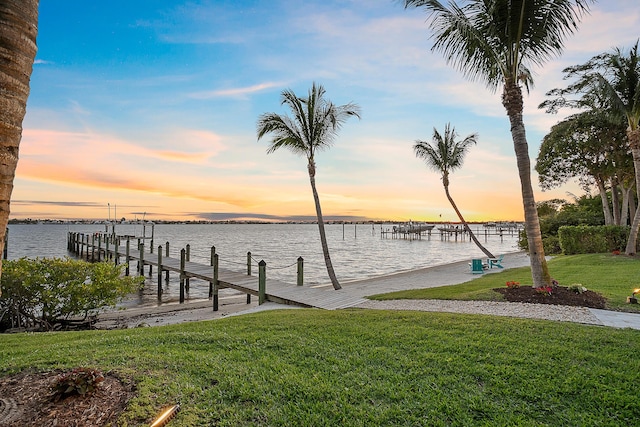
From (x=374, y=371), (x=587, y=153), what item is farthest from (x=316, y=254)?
(x=374, y=371)

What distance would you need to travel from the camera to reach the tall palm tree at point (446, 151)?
22.5 meters

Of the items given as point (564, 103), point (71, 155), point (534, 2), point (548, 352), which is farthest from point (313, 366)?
point (564, 103)

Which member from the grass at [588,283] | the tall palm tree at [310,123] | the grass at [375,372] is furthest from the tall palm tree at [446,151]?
the grass at [375,372]

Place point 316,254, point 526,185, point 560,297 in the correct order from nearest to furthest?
point 560,297, point 526,185, point 316,254

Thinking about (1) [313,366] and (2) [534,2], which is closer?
(1) [313,366]

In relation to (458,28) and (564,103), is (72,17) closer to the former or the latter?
(458,28)

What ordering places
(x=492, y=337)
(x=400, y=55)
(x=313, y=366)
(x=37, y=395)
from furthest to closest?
(x=400, y=55), (x=492, y=337), (x=313, y=366), (x=37, y=395)

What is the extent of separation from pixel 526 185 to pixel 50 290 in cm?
1267

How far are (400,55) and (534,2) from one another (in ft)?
13.1

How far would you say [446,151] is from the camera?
22609 mm

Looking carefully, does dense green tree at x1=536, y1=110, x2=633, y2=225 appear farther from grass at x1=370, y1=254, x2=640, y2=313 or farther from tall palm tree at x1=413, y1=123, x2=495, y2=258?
grass at x1=370, y1=254, x2=640, y2=313

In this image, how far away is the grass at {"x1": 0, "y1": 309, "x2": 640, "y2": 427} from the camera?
3.11 metres

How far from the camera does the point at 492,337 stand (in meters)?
5.16

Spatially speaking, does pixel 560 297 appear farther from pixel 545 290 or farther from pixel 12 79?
pixel 12 79
